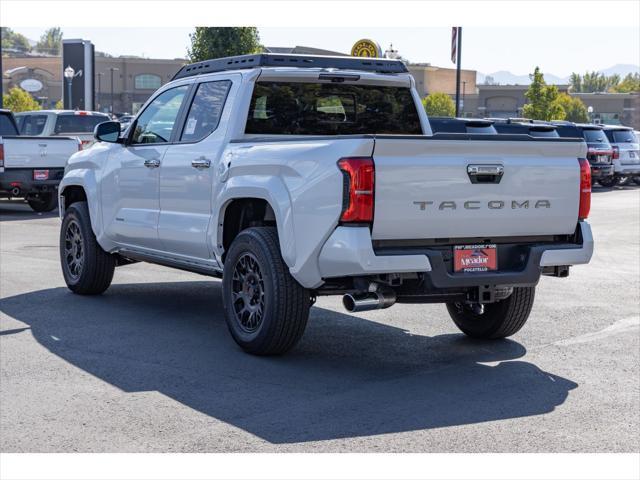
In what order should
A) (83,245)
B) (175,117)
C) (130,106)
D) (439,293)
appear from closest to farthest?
(439,293)
(175,117)
(83,245)
(130,106)

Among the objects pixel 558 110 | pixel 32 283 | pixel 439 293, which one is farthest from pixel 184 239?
pixel 558 110

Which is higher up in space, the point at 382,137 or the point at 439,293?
the point at 382,137

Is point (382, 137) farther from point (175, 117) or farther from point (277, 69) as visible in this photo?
point (175, 117)

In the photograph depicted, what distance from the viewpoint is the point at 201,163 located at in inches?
336

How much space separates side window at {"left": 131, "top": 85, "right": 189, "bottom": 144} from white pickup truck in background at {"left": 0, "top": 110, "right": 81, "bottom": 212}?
10.6m

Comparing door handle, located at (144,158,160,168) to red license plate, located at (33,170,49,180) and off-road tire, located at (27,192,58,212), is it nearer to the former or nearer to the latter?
red license plate, located at (33,170,49,180)

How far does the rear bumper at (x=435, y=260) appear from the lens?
6.80 metres

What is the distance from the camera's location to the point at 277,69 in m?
8.72

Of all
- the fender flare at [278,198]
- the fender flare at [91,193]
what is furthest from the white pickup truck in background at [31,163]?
the fender flare at [278,198]

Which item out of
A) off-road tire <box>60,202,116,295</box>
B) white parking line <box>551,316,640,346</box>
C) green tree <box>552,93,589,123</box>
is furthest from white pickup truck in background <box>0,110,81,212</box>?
green tree <box>552,93,589,123</box>

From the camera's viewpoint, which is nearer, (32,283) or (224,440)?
(224,440)

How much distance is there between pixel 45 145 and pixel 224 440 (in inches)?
618

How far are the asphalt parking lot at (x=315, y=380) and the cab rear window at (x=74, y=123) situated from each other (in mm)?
13771

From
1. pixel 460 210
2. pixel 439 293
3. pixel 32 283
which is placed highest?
pixel 460 210
